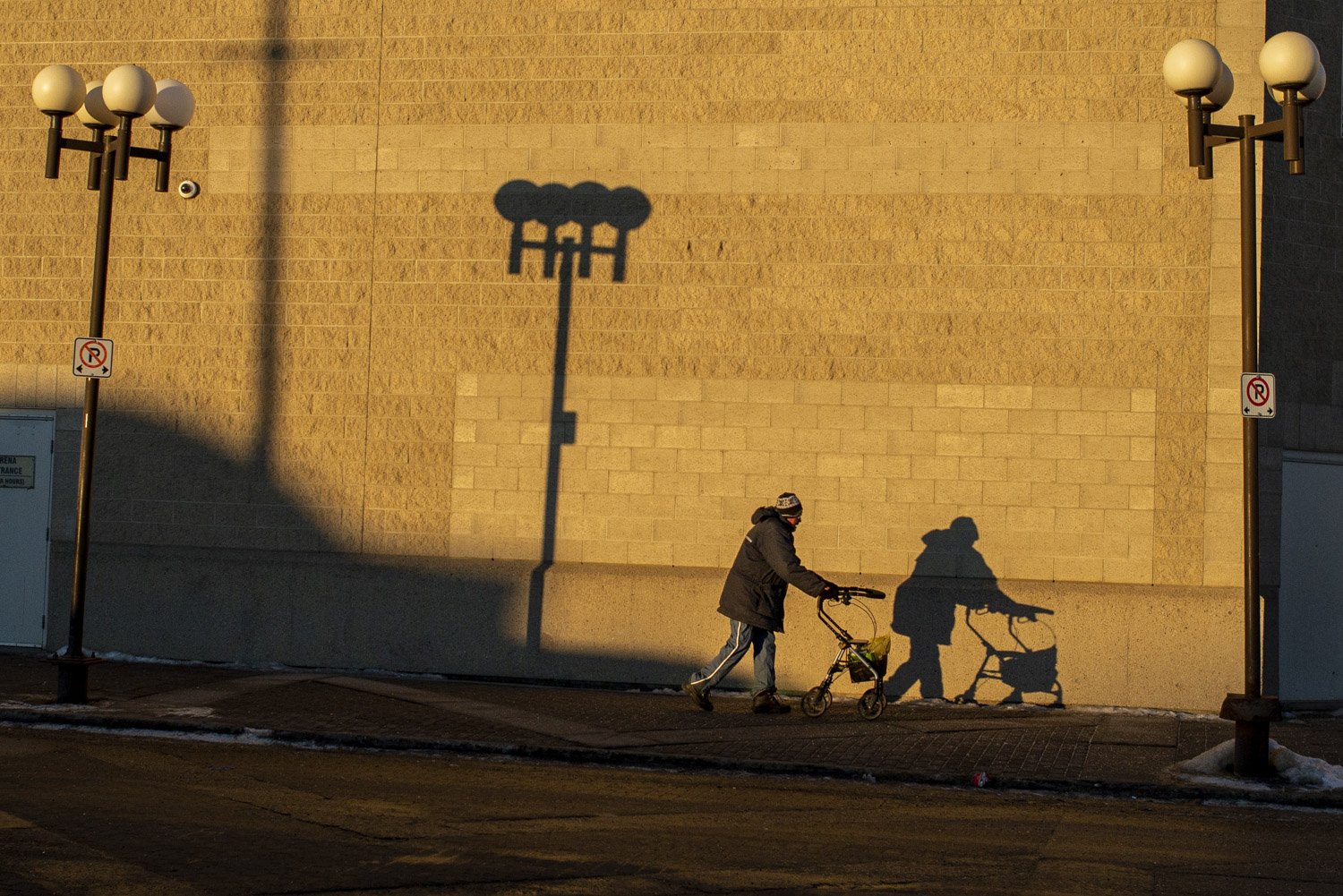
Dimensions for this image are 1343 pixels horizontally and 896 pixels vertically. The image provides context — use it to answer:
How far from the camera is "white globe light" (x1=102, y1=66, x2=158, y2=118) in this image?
12422mm

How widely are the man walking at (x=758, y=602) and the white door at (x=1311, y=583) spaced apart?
481 centimetres

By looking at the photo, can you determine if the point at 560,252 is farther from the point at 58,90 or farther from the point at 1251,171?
the point at 1251,171

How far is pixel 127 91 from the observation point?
12.4 m

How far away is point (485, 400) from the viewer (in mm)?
15242

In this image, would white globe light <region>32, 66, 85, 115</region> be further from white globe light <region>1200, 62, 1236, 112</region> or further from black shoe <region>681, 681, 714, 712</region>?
white globe light <region>1200, 62, 1236, 112</region>

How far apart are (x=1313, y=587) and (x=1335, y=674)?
843 millimetres

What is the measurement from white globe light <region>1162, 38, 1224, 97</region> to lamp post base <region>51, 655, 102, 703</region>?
31.1 ft

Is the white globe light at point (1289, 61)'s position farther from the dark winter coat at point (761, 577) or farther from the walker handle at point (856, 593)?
the dark winter coat at point (761, 577)

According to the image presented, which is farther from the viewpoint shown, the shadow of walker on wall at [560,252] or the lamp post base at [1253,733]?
the shadow of walker on wall at [560,252]

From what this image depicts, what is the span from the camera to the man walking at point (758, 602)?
12875mm

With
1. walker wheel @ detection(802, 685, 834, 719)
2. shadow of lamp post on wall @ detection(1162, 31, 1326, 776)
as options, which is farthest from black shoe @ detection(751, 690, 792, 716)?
shadow of lamp post on wall @ detection(1162, 31, 1326, 776)

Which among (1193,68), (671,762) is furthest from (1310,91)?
(671,762)

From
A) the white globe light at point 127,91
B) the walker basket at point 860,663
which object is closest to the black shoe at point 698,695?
the walker basket at point 860,663

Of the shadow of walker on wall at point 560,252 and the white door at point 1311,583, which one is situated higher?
the shadow of walker on wall at point 560,252
